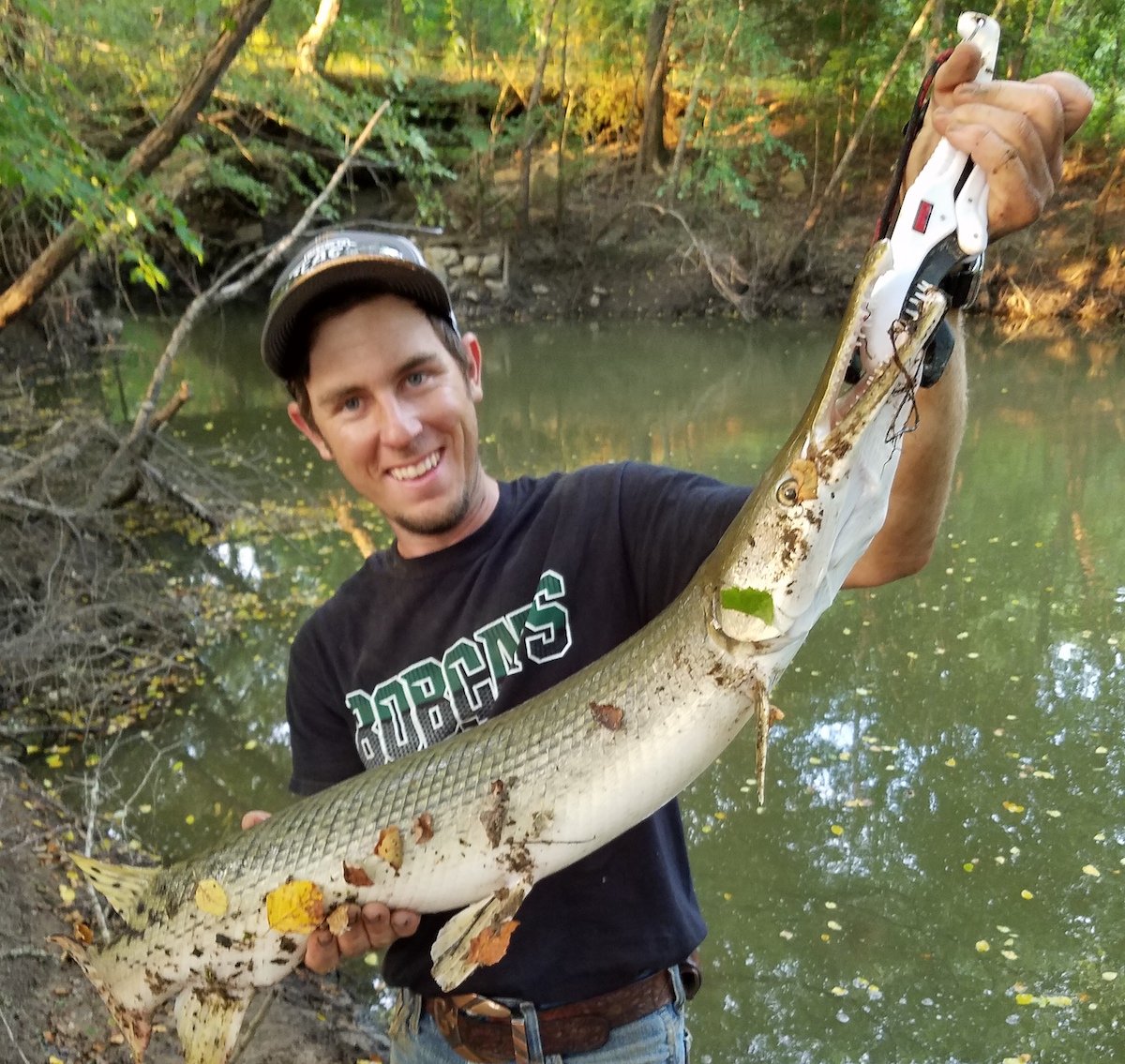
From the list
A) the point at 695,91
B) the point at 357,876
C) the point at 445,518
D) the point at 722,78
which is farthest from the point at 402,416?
Result: the point at 722,78

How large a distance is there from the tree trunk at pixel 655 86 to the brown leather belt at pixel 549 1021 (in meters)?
17.3

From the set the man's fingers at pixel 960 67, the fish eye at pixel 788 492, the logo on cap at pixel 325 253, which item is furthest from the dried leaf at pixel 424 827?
the man's fingers at pixel 960 67

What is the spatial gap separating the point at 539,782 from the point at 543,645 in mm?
251

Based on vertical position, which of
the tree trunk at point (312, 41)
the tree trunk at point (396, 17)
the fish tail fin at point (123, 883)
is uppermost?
the tree trunk at point (396, 17)

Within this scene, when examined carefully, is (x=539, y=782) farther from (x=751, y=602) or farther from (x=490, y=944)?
(x=751, y=602)

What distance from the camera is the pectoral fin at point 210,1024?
5.83 feet

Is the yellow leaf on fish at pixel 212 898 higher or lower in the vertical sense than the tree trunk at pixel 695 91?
lower

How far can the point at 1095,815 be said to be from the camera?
3.67 m

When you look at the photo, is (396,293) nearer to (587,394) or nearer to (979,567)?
(979,567)

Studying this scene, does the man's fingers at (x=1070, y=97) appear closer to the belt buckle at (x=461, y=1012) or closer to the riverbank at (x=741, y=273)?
the belt buckle at (x=461, y=1012)

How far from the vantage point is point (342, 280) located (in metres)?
1.61

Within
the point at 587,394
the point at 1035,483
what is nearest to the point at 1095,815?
the point at 1035,483

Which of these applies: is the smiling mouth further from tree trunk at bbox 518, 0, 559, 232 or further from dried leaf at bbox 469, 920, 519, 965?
tree trunk at bbox 518, 0, 559, 232

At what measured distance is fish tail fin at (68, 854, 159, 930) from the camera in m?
1.88
